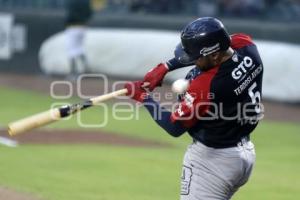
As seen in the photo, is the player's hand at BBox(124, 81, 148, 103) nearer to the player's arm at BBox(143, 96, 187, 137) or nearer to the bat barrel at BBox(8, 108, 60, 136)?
the player's arm at BBox(143, 96, 187, 137)

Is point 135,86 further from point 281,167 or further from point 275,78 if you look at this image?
point 275,78

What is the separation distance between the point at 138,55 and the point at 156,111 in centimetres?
1577

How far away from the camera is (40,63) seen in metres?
23.7

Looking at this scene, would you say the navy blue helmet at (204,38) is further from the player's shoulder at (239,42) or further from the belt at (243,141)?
the belt at (243,141)

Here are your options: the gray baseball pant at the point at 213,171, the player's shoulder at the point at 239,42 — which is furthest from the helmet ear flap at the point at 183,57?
the gray baseball pant at the point at 213,171

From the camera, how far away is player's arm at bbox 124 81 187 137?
5.80 m

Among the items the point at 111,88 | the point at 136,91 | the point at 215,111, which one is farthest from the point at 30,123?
the point at 111,88

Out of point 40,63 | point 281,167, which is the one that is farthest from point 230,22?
point 281,167

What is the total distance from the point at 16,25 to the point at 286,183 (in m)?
15.2

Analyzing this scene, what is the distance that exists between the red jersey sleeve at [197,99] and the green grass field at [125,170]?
310cm

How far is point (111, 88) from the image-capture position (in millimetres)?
20109

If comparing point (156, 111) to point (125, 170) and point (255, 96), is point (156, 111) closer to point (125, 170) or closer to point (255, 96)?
point (255, 96)

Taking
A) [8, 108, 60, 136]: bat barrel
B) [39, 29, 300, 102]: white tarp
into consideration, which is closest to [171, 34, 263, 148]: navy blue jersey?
[8, 108, 60, 136]: bat barrel

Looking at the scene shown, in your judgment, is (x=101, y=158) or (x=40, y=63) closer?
(x=101, y=158)
